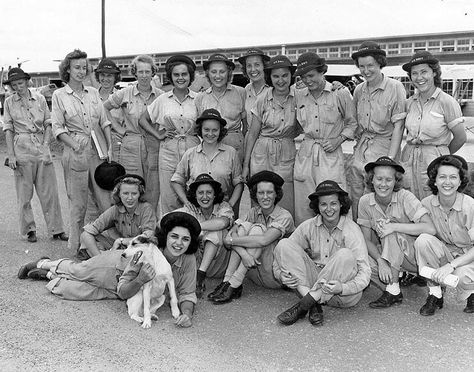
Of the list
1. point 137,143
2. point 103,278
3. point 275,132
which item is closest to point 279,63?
point 275,132

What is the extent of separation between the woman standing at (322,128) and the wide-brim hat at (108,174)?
186 centimetres

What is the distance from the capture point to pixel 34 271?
A: 5172 millimetres

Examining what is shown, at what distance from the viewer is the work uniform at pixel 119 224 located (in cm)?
528

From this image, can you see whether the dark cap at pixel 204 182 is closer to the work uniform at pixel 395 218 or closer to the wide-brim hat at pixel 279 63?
the wide-brim hat at pixel 279 63

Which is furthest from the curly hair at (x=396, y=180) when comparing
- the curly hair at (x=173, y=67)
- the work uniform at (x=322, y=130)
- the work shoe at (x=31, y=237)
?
the work shoe at (x=31, y=237)

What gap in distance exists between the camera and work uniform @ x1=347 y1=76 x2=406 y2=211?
5.23 meters

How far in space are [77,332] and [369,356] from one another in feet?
6.66

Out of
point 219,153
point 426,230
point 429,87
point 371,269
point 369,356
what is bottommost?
point 369,356

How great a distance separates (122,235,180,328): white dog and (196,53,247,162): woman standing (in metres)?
1.94

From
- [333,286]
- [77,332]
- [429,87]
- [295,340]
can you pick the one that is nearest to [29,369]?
[77,332]

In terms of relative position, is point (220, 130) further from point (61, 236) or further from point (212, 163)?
point (61, 236)

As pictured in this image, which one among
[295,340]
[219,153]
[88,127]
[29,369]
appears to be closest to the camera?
[29,369]

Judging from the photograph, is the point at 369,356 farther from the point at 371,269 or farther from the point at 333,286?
the point at 371,269

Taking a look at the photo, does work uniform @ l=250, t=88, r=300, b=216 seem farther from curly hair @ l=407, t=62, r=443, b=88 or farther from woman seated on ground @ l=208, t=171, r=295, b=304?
curly hair @ l=407, t=62, r=443, b=88
